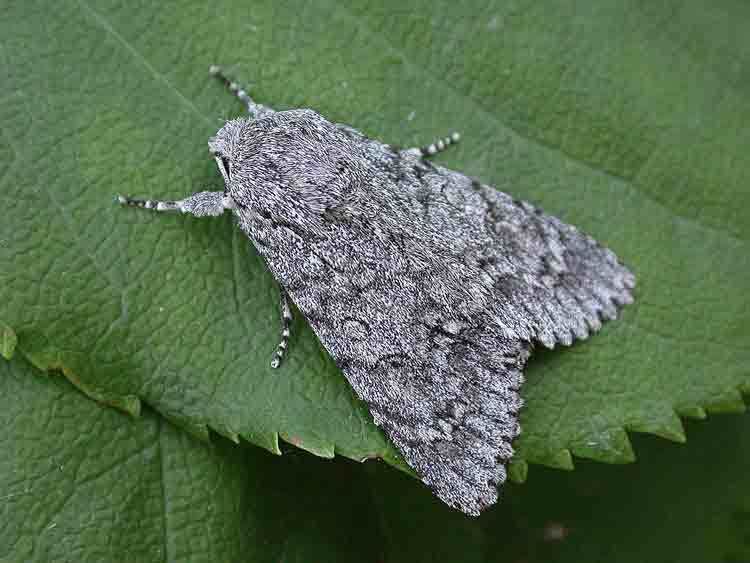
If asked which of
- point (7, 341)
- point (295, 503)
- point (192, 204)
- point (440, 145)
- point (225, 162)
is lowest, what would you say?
point (295, 503)

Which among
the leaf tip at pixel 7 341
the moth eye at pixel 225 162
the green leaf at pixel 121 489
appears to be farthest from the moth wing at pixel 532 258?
the leaf tip at pixel 7 341

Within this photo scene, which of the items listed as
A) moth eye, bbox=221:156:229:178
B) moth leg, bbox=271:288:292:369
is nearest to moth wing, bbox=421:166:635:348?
moth leg, bbox=271:288:292:369

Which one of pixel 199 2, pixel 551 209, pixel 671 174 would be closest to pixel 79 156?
pixel 199 2

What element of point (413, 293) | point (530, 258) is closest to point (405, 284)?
point (413, 293)

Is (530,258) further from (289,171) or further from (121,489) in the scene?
(121,489)

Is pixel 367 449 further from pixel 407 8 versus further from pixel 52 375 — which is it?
pixel 407 8
